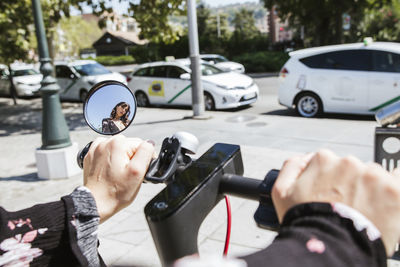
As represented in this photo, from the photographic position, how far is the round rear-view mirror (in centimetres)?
109

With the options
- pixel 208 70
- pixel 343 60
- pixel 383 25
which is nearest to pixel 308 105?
pixel 343 60

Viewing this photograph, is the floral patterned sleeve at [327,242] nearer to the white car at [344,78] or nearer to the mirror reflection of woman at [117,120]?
the mirror reflection of woman at [117,120]

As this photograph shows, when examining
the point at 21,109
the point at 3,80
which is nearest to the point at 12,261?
the point at 21,109

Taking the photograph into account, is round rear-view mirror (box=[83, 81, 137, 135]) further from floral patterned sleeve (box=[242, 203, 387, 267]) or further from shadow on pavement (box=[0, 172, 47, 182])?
shadow on pavement (box=[0, 172, 47, 182])

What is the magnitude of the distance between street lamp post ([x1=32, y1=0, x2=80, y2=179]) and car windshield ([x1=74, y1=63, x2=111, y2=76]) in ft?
28.4

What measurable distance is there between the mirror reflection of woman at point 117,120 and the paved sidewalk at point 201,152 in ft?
2.25

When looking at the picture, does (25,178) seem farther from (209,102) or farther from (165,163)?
(209,102)

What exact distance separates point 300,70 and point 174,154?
8.92 m

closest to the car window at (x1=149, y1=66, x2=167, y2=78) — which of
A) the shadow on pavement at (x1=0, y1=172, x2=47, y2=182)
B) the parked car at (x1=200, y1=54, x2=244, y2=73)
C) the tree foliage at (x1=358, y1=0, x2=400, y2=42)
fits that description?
the shadow on pavement at (x1=0, y1=172, x2=47, y2=182)

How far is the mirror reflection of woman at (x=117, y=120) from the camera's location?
1.08 m

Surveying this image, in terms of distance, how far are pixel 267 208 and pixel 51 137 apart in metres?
5.64

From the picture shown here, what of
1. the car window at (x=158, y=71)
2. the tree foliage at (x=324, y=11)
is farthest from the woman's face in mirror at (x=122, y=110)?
the tree foliage at (x=324, y=11)

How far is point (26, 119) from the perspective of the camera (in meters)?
12.0

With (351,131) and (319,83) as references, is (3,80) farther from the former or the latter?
(351,131)
